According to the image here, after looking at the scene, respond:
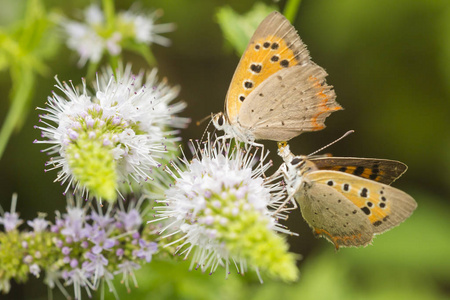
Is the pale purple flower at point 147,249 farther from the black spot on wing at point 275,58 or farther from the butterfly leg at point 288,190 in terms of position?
the black spot on wing at point 275,58

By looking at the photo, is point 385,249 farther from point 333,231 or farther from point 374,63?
point 333,231

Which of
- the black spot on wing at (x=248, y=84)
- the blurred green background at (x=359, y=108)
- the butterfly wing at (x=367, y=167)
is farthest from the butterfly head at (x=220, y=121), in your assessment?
the blurred green background at (x=359, y=108)

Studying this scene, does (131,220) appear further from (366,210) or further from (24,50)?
(24,50)

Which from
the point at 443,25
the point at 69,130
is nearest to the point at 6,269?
the point at 69,130

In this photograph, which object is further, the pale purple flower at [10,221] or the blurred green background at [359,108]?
the blurred green background at [359,108]

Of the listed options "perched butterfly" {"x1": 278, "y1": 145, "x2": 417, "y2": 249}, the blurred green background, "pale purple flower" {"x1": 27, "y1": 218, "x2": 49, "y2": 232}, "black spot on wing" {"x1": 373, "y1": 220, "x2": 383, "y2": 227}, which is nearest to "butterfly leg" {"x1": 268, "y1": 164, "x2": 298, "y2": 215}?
"perched butterfly" {"x1": 278, "y1": 145, "x2": 417, "y2": 249}

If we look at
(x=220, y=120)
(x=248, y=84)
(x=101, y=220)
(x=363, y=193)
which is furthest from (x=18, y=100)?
(x=363, y=193)

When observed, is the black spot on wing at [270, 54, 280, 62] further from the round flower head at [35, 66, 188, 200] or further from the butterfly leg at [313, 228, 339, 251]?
the butterfly leg at [313, 228, 339, 251]
